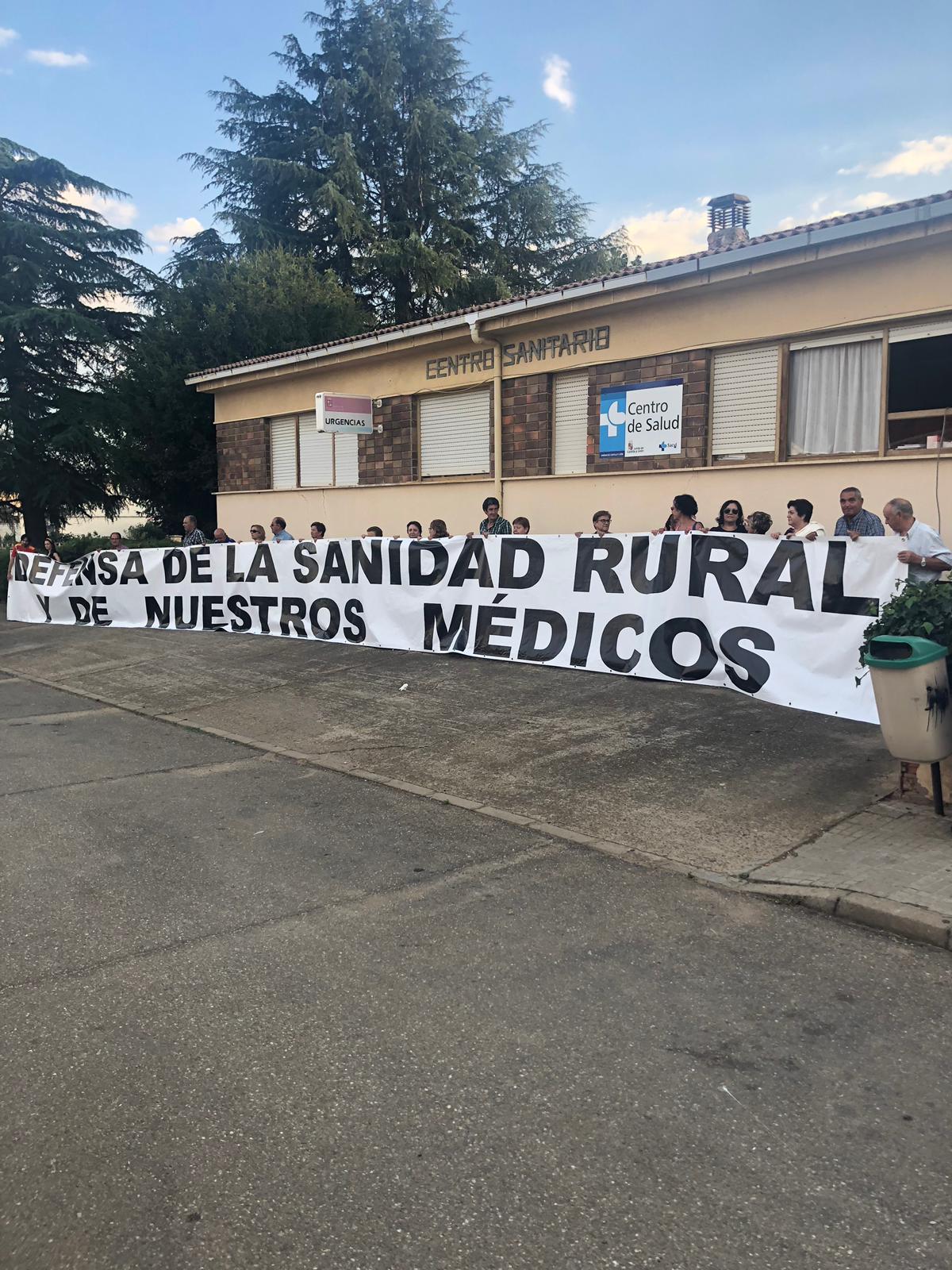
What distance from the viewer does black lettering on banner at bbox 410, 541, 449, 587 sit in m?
11.9

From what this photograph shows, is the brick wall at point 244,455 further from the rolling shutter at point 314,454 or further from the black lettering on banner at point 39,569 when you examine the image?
the black lettering on banner at point 39,569

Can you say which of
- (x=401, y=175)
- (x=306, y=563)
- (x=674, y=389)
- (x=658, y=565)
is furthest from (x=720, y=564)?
(x=401, y=175)

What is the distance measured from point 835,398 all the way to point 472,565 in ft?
14.6

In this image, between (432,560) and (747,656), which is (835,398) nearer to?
(747,656)

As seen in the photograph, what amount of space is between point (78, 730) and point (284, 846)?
4558 mm

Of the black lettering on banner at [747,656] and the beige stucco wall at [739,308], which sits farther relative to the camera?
the beige stucco wall at [739,308]

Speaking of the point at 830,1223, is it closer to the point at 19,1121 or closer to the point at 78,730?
the point at 19,1121

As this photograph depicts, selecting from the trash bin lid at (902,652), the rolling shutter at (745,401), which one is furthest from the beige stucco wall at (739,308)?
the trash bin lid at (902,652)

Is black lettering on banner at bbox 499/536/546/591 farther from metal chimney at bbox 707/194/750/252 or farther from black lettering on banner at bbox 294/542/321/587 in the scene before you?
metal chimney at bbox 707/194/750/252

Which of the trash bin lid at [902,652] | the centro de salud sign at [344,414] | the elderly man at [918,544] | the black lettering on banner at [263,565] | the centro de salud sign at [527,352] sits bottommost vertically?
Result: the trash bin lid at [902,652]

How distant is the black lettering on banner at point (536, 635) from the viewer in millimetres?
10727

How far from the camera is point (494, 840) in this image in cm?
615

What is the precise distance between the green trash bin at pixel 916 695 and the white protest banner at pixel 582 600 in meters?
0.73

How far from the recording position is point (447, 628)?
11930 millimetres
